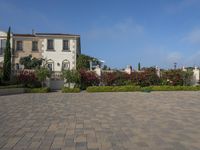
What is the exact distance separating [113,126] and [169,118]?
2.52 metres

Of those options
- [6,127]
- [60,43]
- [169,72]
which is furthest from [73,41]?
[6,127]

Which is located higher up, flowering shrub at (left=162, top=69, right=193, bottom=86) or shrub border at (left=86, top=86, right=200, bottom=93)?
flowering shrub at (left=162, top=69, right=193, bottom=86)

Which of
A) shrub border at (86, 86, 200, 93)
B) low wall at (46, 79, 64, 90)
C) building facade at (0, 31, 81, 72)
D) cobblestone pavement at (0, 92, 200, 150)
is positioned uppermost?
building facade at (0, 31, 81, 72)

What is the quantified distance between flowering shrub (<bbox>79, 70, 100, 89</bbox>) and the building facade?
900cm

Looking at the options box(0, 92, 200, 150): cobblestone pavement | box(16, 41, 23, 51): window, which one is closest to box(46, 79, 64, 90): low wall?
box(16, 41, 23, 51): window

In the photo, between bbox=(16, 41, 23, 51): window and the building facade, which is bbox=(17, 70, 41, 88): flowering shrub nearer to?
the building facade

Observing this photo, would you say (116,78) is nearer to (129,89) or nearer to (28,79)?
(129,89)

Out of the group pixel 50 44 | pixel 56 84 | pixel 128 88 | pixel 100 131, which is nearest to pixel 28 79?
pixel 56 84

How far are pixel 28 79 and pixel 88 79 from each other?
18.0ft

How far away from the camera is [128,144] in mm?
6531

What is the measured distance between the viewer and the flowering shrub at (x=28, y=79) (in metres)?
26.0

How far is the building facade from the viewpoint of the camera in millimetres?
35812

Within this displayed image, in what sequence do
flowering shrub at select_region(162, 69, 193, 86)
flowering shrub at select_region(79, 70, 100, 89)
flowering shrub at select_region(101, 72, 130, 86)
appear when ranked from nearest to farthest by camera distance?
flowering shrub at select_region(79, 70, 100, 89), flowering shrub at select_region(101, 72, 130, 86), flowering shrub at select_region(162, 69, 193, 86)

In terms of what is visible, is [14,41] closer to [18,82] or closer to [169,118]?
[18,82]
